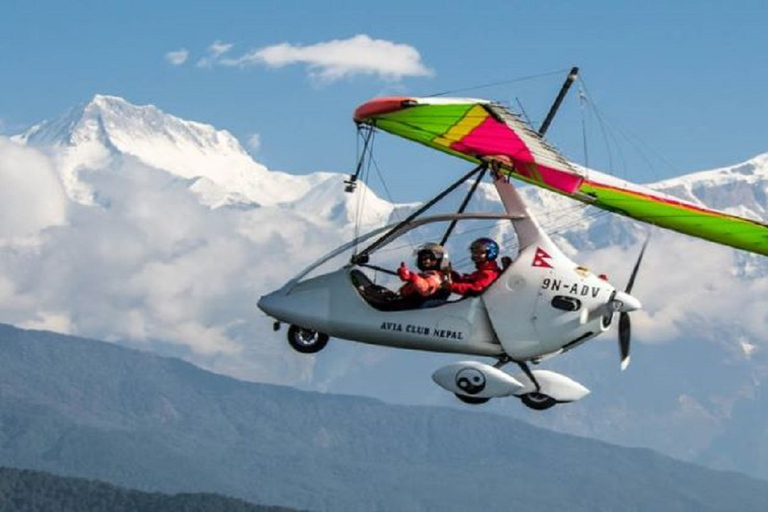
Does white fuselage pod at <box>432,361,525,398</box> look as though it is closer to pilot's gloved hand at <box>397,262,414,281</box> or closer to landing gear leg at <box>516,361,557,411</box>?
landing gear leg at <box>516,361,557,411</box>

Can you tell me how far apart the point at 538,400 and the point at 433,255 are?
3.89 meters

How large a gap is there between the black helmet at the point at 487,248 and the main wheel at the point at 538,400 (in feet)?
10.3

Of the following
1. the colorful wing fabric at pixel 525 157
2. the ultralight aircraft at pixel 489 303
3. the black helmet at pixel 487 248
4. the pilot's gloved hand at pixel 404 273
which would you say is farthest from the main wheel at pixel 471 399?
the colorful wing fabric at pixel 525 157

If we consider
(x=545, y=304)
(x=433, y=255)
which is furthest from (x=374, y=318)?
(x=545, y=304)

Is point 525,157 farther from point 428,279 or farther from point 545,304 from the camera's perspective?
point 428,279

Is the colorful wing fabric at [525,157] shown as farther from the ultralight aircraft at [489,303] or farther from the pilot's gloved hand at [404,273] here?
the pilot's gloved hand at [404,273]

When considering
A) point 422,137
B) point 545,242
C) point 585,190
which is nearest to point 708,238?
point 585,190

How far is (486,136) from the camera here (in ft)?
111

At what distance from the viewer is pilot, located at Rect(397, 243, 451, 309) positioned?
35969 millimetres

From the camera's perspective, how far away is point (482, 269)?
36281 mm

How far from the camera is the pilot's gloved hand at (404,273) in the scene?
35125 millimetres

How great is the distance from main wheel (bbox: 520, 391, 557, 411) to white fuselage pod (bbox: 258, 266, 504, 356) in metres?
1.38

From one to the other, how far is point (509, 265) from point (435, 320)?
1966 mm

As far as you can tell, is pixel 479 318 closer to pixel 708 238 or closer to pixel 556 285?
pixel 556 285
